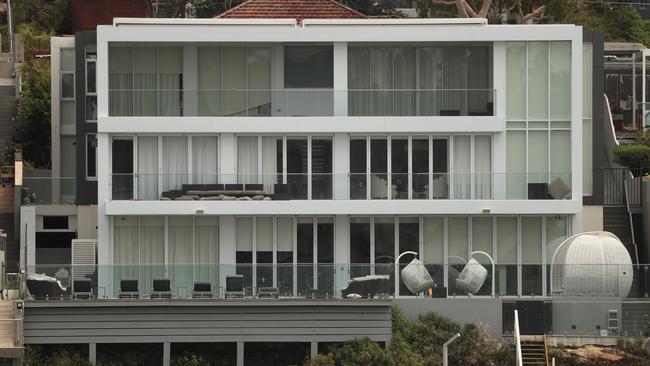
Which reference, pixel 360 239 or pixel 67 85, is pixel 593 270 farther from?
pixel 67 85

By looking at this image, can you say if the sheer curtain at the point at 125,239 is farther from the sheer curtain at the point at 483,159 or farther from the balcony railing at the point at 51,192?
the sheer curtain at the point at 483,159

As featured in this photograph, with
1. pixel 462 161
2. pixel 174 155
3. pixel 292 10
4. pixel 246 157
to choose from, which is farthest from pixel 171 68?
pixel 462 161

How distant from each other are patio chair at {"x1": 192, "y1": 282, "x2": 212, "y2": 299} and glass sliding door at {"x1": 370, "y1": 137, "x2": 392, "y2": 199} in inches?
292

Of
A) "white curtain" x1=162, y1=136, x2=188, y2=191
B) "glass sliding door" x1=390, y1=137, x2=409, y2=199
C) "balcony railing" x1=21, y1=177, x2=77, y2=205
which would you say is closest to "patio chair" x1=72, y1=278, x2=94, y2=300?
"white curtain" x1=162, y1=136, x2=188, y2=191

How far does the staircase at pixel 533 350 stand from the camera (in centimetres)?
5600

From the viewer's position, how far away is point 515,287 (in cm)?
5872

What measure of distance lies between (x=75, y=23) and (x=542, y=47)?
23639 millimetres

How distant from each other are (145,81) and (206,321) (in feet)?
33.0

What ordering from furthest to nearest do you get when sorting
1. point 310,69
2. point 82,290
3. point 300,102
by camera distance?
1. point 310,69
2. point 300,102
3. point 82,290

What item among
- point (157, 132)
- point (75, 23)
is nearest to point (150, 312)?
point (157, 132)

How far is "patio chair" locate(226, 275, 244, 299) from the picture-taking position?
56.8 metres

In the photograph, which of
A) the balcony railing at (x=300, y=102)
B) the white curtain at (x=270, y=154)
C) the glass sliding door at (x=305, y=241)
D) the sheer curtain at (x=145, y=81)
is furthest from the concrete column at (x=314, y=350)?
the sheer curtain at (x=145, y=81)

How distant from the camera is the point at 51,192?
69.0 m

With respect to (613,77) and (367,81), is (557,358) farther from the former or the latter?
(613,77)
